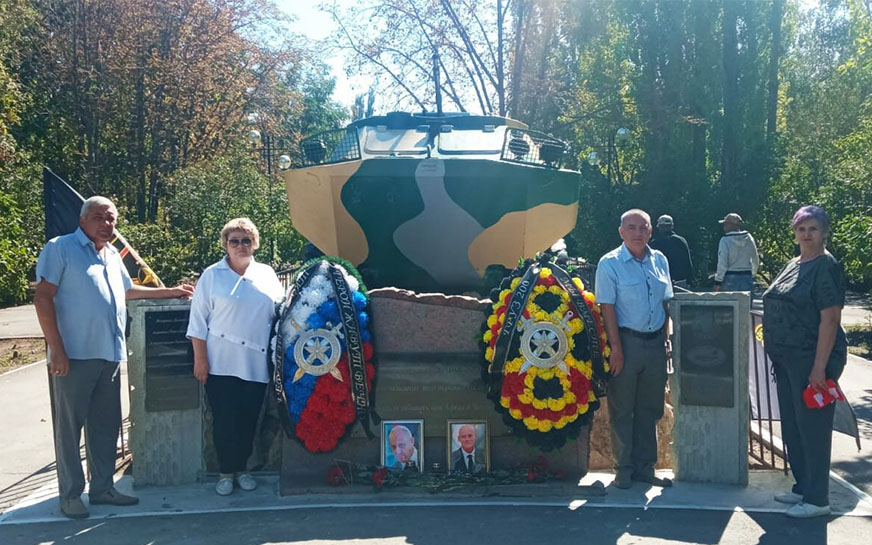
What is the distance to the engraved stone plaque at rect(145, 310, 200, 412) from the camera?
5.48m

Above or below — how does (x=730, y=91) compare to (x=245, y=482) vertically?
above

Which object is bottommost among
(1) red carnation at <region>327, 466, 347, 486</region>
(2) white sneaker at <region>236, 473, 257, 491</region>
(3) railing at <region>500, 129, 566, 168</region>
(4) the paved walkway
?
(2) white sneaker at <region>236, 473, 257, 491</region>

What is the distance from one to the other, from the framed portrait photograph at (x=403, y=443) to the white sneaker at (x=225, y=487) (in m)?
0.98

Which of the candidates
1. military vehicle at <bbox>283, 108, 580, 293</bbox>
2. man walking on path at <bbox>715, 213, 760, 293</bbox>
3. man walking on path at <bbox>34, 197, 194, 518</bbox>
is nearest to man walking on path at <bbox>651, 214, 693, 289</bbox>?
man walking on path at <bbox>715, 213, 760, 293</bbox>

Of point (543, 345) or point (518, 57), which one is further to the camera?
point (518, 57)

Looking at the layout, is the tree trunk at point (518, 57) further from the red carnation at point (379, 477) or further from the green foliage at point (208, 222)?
the red carnation at point (379, 477)

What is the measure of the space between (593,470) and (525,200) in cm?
209

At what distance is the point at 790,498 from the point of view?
16.8 feet

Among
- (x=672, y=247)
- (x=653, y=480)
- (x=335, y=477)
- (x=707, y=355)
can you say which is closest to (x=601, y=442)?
(x=653, y=480)

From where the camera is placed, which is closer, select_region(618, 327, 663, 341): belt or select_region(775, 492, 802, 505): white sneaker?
select_region(775, 492, 802, 505): white sneaker

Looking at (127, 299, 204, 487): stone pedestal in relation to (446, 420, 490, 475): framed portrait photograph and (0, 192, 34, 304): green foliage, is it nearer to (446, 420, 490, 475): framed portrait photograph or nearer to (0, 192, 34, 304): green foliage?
(446, 420, 490, 475): framed portrait photograph

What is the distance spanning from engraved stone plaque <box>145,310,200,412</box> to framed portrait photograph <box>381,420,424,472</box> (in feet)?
4.31

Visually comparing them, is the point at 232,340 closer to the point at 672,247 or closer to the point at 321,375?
the point at 321,375

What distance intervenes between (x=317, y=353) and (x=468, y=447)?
3.79 feet
